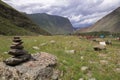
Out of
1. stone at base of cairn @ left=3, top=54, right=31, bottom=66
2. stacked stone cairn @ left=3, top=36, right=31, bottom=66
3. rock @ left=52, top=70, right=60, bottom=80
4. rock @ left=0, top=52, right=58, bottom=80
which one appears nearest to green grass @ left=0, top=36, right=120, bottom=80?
rock @ left=52, top=70, right=60, bottom=80

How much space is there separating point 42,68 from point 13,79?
262 centimetres

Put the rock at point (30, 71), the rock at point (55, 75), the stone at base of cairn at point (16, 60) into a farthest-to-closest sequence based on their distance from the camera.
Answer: the stone at base of cairn at point (16, 60), the rock at point (55, 75), the rock at point (30, 71)

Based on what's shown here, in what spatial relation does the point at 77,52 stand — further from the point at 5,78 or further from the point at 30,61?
the point at 5,78

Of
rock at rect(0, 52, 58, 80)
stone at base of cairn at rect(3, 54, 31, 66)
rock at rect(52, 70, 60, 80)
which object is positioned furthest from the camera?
stone at base of cairn at rect(3, 54, 31, 66)

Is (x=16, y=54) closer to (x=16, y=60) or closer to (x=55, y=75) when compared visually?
(x=16, y=60)

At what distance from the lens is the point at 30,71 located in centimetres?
2145

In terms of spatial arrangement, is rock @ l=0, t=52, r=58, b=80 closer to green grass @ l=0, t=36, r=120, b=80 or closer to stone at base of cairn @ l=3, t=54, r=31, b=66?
stone at base of cairn @ l=3, t=54, r=31, b=66

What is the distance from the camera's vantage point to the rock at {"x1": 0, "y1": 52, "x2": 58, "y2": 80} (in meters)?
21.2


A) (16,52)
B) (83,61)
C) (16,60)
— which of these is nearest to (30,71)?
(16,60)

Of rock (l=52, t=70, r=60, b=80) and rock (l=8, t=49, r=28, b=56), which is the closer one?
rock (l=52, t=70, r=60, b=80)

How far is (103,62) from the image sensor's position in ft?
81.8

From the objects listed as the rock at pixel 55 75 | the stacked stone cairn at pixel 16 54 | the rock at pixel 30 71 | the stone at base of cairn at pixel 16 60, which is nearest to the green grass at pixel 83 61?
the rock at pixel 55 75

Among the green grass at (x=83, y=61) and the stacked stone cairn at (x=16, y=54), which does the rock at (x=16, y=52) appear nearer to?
the stacked stone cairn at (x=16, y=54)

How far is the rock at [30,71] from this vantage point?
21.2m
